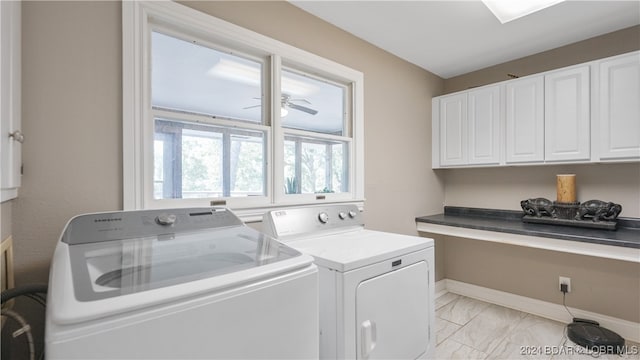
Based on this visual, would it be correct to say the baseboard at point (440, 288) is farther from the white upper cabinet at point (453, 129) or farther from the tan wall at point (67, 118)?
the tan wall at point (67, 118)

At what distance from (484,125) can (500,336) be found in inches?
72.7

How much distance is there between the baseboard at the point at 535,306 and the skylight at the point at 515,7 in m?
2.46

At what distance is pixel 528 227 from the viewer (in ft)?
8.15

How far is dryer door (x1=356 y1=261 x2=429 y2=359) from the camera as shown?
1347mm

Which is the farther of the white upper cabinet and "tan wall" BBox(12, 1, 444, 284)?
the white upper cabinet

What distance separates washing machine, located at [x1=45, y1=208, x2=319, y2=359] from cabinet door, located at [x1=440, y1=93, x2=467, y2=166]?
256 centimetres

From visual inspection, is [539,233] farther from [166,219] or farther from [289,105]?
[166,219]

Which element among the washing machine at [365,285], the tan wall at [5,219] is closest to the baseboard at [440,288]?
the washing machine at [365,285]

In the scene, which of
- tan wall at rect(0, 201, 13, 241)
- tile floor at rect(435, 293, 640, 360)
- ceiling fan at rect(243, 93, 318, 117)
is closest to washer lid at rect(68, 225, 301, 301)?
tan wall at rect(0, 201, 13, 241)

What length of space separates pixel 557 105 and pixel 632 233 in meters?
1.09

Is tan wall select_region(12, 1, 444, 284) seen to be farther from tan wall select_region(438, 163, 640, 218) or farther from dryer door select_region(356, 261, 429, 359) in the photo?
tan wall select_region(438, 163, 640, 218)

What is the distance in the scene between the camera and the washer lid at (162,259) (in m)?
0.73

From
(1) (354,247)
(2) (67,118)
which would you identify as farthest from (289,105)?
(2) (67,118)

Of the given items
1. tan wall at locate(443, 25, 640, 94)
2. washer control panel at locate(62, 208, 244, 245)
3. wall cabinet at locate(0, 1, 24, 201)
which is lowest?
washer control panel at locate(62, 208, 244, 245)
